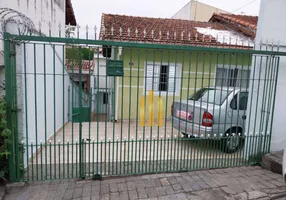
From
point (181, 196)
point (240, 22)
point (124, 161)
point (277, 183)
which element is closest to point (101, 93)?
point (124, 161)

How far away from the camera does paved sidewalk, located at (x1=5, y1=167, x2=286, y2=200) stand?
2936 millimetres

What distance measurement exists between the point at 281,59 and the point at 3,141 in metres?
4.84

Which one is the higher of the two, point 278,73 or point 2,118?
point 278,73

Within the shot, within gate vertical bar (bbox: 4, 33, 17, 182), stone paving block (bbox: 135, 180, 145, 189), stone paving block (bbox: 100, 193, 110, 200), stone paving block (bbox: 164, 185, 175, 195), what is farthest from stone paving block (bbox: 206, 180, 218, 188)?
gate vertical bar (bbox: 4, 33, 17, 182)

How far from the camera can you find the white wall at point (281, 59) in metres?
3.80

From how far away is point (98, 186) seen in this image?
124 inches

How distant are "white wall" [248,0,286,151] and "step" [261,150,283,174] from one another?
7.9 inches

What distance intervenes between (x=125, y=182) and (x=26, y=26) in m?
2.91

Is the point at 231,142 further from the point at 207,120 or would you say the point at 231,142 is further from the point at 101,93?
the point at 101,93

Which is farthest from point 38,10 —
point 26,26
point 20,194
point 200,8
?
point 200,8

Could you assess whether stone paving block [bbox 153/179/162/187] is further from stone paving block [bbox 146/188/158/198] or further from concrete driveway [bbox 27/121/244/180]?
concrete driveway [bbox 27/121/244/180]

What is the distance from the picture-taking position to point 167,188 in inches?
124

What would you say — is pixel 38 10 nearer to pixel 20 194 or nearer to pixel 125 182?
pixel 20 194

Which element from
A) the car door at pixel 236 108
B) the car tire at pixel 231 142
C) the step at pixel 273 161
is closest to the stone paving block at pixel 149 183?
the car tire at pixel 231 142
